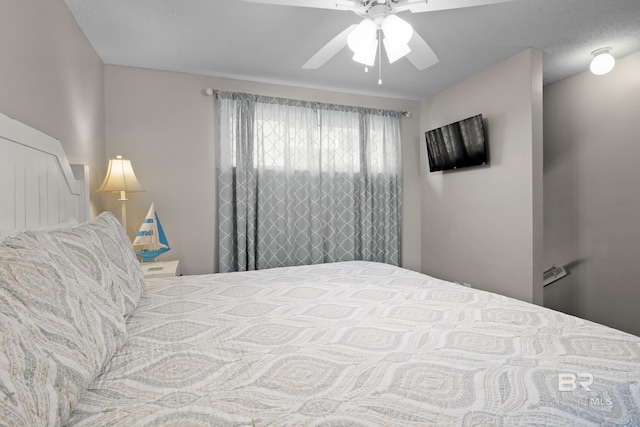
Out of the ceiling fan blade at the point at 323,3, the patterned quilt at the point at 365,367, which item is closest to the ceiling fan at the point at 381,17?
the ceiling fan blade at the point at 323,3

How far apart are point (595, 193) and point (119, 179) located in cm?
404

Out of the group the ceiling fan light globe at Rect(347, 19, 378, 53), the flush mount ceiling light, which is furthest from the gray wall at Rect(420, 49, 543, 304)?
the ceiling fan light globe at Rect(347, 19, 378, 53)

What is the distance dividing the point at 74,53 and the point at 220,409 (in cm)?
251

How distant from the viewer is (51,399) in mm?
565

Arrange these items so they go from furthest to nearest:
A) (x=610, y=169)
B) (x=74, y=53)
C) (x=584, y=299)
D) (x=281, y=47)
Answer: (x=584, y=299) → (x=610, y=169) → (x=281, y=47) → (x=74, y=53)

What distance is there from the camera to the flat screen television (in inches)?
119

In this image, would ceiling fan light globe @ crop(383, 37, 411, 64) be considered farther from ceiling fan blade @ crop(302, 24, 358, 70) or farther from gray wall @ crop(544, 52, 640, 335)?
gray wall @ crop(544, 52, 640, 335)

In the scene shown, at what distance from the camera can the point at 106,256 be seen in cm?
115

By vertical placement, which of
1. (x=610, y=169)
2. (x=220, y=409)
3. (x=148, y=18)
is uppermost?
(x=148, y=18)

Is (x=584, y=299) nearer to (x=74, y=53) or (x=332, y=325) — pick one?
(x=332, y=325)

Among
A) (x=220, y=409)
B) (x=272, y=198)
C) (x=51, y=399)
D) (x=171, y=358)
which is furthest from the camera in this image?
(x=272, y=198)

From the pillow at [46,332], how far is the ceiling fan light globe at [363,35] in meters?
1.59

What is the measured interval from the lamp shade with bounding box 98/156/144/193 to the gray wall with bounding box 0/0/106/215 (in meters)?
0.15

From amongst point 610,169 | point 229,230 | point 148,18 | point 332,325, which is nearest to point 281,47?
point 148,18
